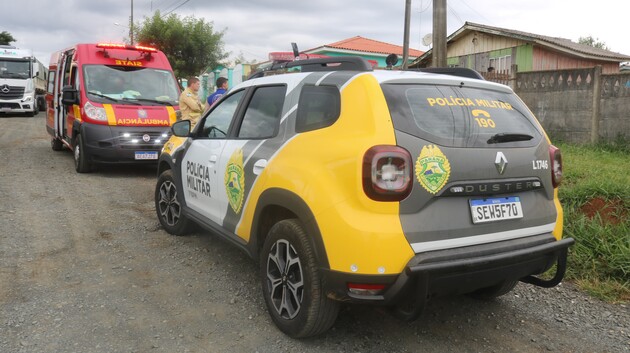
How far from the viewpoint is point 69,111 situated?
9383mm

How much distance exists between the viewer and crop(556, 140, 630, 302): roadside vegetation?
4.07 m

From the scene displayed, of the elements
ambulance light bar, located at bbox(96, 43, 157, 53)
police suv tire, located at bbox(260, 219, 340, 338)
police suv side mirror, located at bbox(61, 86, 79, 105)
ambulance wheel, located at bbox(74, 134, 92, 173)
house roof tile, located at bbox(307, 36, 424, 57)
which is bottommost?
police suv tire, located at bbox(260, 219, 340, 338)

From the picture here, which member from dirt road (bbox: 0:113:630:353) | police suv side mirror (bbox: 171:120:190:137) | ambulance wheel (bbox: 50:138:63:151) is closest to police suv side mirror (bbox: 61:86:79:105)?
ambulance wheel (bbox: 50:138:63:151)

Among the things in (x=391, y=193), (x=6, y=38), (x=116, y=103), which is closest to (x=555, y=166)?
(x=391, y=193)

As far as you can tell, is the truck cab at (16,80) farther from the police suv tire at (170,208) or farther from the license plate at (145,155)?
the police suv tire at (170,208)

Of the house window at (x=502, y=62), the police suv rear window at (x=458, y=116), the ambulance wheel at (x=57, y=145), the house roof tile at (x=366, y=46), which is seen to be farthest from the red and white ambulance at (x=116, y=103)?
the house roof tile at (x=366, y=46)

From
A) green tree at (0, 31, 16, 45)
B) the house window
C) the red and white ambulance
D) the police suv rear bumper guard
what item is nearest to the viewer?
the police suv rear bumper guard

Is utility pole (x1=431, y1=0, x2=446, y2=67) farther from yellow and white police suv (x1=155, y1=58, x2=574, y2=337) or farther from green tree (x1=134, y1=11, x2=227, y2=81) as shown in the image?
green tree (x1=134, y1=11, x2=227, y2=81)

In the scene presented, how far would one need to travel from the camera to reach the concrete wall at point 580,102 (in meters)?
8.45

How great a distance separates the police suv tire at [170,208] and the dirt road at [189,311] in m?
0.12

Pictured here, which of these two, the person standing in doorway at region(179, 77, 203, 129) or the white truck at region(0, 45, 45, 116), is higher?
the white truck at region(0, 45, 45, 116)

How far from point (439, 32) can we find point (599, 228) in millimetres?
4659

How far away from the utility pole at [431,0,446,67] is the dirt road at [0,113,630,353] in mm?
5055

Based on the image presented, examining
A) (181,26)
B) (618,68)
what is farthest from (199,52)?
(618,68)
